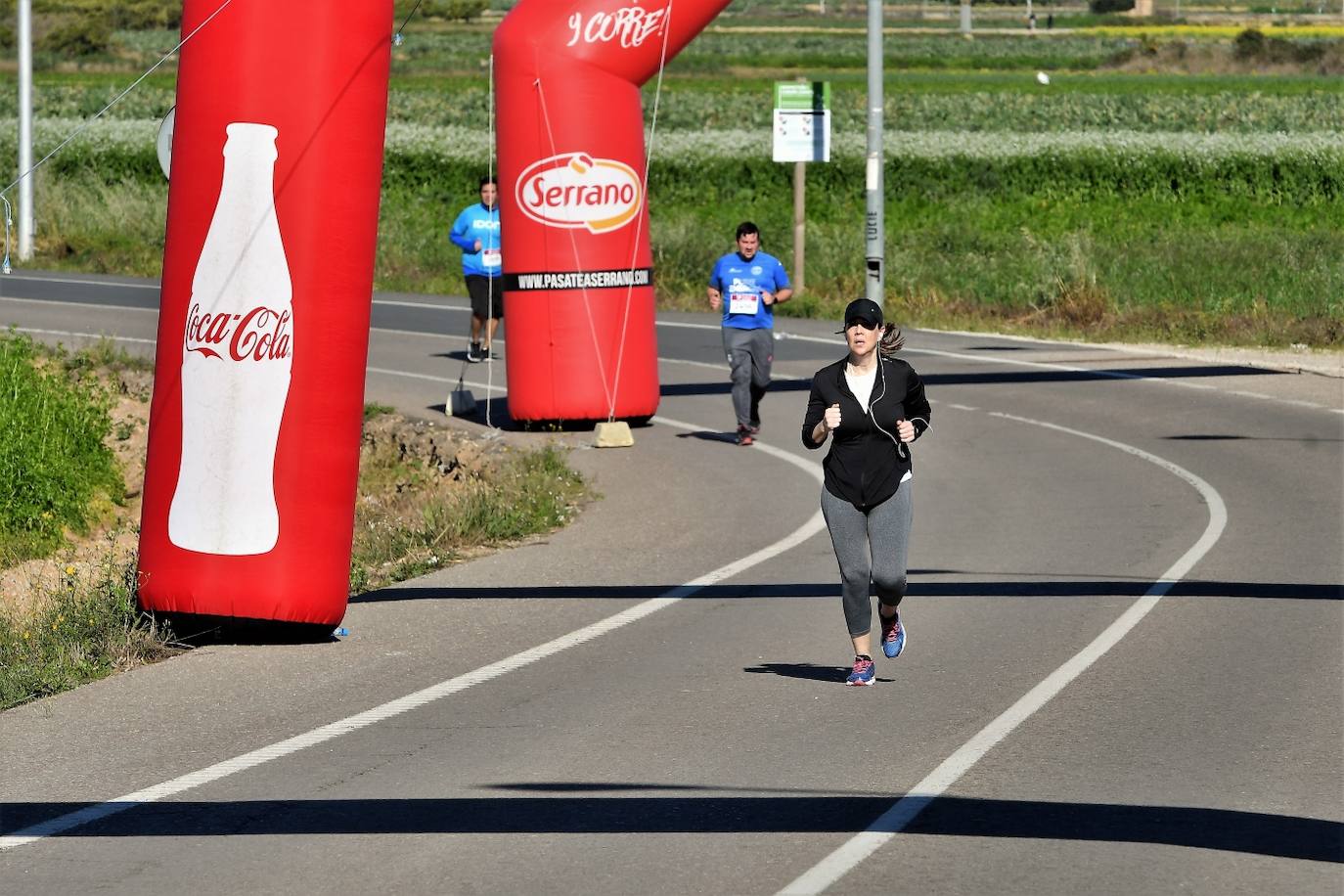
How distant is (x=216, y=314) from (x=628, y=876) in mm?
5163

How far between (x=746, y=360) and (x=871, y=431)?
31.8 feet

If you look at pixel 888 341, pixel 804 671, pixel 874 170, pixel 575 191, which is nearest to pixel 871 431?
pixel 888 341

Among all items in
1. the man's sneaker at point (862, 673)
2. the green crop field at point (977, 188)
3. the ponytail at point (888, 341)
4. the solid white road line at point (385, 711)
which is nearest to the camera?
the solid white road line at point (385, 711)

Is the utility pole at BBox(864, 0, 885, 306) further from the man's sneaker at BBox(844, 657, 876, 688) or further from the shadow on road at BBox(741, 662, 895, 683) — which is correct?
the man's sneaker at BBox(844, 657, 876, 688)

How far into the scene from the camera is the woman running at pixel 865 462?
1052cm

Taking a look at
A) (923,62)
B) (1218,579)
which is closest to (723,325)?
(1218,579)

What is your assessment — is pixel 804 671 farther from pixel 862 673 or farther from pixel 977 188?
pixel 977 188

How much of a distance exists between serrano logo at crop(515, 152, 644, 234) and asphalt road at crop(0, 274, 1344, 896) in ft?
12.4

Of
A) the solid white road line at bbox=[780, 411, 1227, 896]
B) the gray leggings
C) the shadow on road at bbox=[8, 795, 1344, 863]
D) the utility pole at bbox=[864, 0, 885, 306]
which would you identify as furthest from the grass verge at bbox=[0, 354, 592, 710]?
the utility pole at bbox=[864, 0, 885, 306]

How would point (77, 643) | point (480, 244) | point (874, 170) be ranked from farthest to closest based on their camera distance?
point (874, 170) → point (480, 244) → point (77, 643)

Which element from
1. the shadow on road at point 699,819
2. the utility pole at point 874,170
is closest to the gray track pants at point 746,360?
the utility pole at point 874,170

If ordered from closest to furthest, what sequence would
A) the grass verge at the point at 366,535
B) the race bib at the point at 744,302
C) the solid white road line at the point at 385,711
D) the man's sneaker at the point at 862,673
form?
the solid white road line at the point at 385,711, the man's sneaker at the point at 862,673, the grass verge at the point at 366,535, the race bib at the point at 744,302

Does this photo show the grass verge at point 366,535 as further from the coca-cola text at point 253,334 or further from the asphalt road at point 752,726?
the coca-cola text at point 253,334

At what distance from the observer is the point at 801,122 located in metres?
33.3
